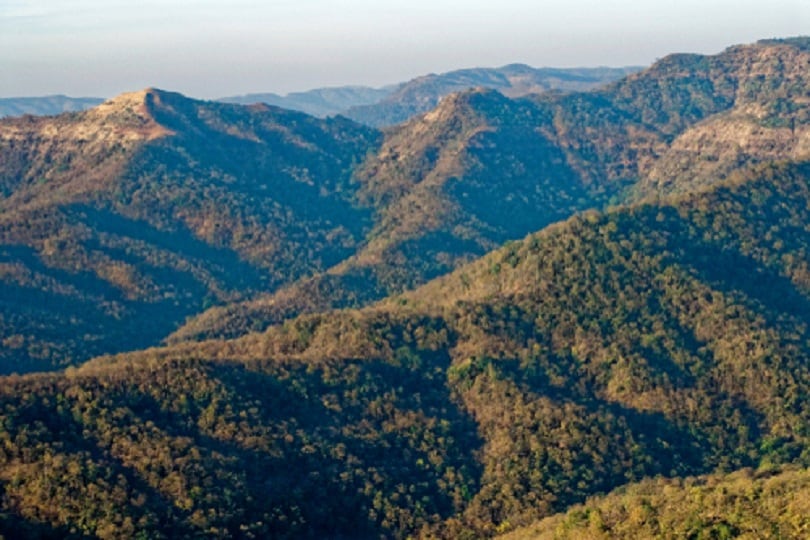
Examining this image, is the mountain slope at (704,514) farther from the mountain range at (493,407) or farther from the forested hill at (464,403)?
the forested hill at (464,403)

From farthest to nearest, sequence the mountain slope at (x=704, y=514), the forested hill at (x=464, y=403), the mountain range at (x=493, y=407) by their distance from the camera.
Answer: the forested hill at (x=464, y=403), the mountain range at (x=493, y=407), the mountain slope at (x=704, y=514)

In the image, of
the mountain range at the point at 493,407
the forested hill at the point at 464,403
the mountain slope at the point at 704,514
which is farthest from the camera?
the forested hill at the point at 464,403

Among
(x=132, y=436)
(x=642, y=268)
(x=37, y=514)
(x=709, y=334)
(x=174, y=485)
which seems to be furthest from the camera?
(x=642, y=268)

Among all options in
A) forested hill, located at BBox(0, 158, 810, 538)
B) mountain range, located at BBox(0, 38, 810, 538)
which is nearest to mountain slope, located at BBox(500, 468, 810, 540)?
mountain range, located at BBox(0, 38, 810, 538)

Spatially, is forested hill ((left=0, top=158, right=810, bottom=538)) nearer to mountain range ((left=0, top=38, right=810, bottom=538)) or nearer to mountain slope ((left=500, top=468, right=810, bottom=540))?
mountain range ((left=0, top=38, right=810, bottom=538))

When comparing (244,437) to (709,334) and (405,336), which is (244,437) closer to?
(405,336)

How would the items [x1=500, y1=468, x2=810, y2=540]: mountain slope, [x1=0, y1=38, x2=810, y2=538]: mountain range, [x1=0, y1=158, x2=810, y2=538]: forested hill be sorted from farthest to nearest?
1. [x1=0, y1=158, x2=810, y2=538]: forested hill
2. [x1=0, y1=38, x2=810, y2=538]: mountain range
3. [x1=500, y1=468, x2=810, y2=540]: mountain slope

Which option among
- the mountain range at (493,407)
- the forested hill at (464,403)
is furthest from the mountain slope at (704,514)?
the forested hill at (464,403)

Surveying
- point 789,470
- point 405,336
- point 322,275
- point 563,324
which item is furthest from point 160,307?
point 789,470

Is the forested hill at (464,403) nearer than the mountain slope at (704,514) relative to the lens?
No
